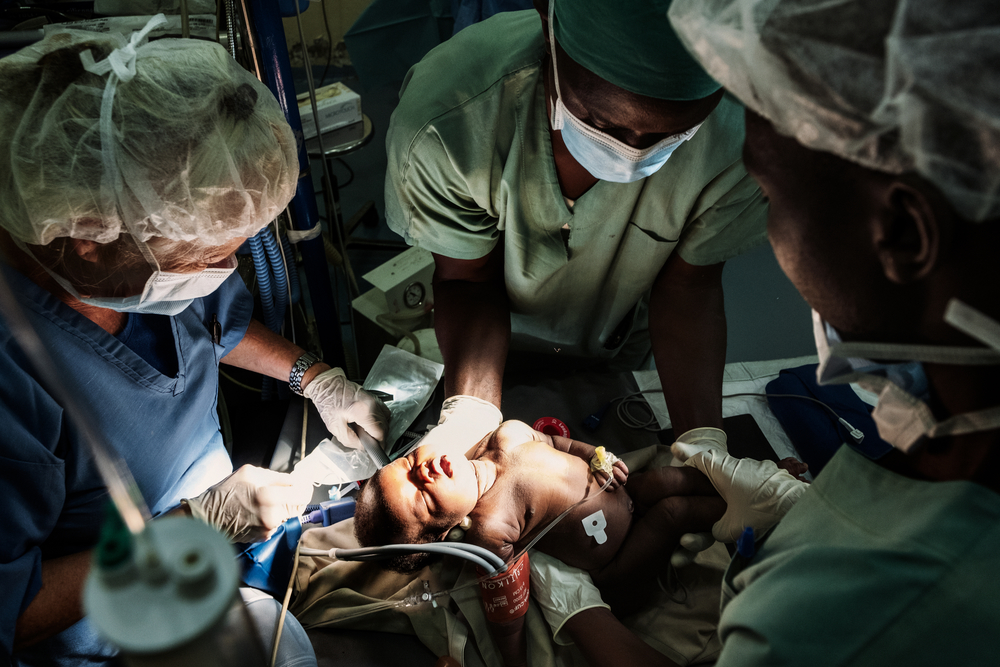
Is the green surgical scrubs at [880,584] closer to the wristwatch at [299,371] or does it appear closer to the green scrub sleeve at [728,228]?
the green scrub sleeve at [728,228]

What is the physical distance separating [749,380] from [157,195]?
6.71 feet

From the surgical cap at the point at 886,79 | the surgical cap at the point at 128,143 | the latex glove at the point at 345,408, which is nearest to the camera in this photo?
the surgical cap at the point at 886,79

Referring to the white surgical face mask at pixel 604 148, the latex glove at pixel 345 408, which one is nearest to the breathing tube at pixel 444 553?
the latex glove at pixel 345 408

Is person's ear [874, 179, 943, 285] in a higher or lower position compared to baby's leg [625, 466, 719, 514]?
higher

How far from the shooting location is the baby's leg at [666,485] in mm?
1861

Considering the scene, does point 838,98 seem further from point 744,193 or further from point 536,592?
point 536,592

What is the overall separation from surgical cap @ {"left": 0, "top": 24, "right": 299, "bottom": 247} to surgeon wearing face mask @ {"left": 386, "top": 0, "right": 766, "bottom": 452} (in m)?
0.47

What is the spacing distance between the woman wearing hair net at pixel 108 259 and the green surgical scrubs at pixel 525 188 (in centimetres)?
37

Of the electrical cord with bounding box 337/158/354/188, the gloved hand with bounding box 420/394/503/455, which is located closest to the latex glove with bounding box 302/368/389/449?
the gloved hand with bounding box 420/394/503/455

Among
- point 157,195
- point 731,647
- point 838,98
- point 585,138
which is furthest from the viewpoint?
point 585,138

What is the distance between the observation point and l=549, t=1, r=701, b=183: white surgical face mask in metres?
1.39

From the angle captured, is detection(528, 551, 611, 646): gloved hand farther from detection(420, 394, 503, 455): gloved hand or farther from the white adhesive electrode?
detection(420, 394, 503, 455): gloved hand

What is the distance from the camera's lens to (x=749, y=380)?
2.37 meters

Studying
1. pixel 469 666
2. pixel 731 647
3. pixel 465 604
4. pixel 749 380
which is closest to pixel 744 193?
pixel 749 380
